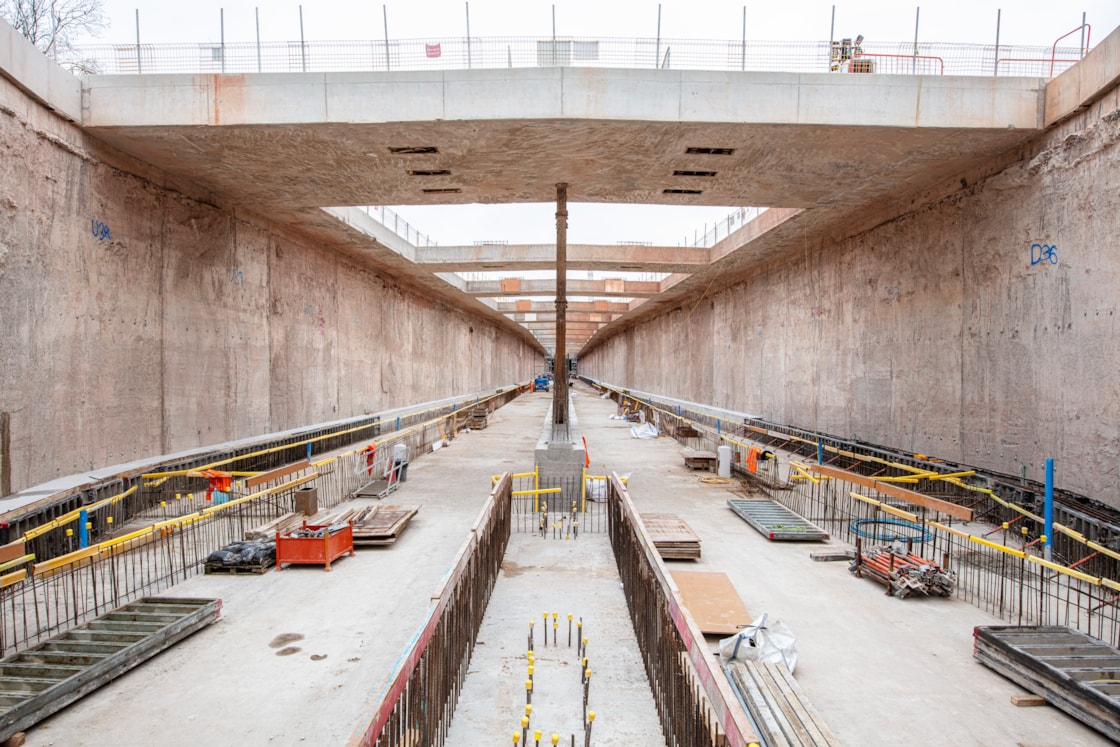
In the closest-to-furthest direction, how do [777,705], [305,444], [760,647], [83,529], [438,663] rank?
[438,663] < [777,705] < [760,647] < [83,529] < [305,444]

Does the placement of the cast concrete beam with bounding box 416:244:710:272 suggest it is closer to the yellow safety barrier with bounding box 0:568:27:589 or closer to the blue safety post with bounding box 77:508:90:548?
the blue safety post with bounding box 77:508:90:548

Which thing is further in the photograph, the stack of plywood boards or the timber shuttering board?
the stack of plywood boards

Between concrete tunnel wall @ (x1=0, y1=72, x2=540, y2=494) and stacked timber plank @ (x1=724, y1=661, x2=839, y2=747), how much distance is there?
10584 mm

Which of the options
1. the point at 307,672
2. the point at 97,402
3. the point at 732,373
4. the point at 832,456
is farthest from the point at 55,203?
the point at 732,373

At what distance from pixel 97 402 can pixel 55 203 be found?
3463 mm

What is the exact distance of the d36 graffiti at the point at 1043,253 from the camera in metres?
9.12

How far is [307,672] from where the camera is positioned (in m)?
5.22

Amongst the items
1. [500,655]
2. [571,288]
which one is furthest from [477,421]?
[500,655]

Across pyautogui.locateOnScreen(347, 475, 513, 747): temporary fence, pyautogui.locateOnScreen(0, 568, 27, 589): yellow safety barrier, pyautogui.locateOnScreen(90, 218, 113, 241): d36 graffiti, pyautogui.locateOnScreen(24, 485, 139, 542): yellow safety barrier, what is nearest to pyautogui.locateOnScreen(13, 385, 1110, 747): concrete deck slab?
pyautogui.locateOnScreen(347, 475, 513, 747): temporary fence

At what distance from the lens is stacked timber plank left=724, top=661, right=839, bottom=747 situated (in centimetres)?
389

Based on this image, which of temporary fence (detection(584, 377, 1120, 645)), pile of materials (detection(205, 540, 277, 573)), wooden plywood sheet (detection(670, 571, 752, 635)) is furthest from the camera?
pile of materials (detection(205, 540, 277, 573))

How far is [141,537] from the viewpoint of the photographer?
8539 millimetres

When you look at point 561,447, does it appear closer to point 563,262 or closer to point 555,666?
point 563,262

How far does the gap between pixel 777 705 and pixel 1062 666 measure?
2787 mm
